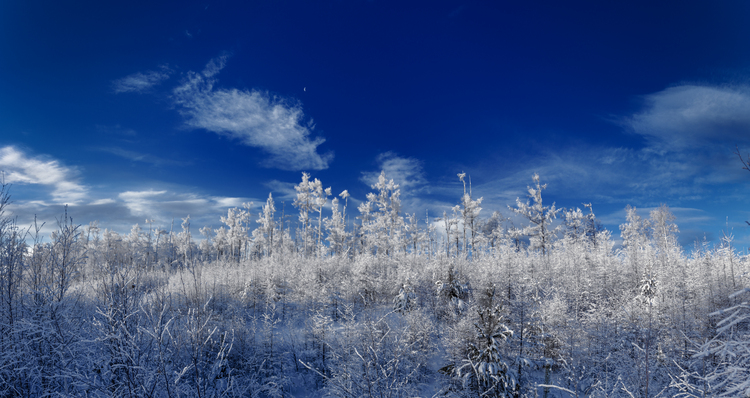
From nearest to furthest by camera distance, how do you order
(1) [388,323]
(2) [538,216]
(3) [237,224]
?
(1) [388,323] → (2) [538,216] → (3) [237,224]

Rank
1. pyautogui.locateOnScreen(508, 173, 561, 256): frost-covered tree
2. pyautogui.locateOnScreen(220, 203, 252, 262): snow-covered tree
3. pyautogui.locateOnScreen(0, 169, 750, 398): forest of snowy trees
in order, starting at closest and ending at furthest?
pyautogui.locateOnScreen(0, 169, 750, 398): forest of snowy trees
pyautogui.locateOnScreen(508, 173, 561, 256): frost-covered tree
pyautogui.locateOnScreen(220, 203, 252, 262): snow-covered tree

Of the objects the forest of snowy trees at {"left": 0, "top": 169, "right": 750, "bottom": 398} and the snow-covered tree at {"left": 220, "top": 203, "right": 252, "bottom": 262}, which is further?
the snow-covered tree at {"left": 220, "top": 203, "right": 252, "bottom": 262}

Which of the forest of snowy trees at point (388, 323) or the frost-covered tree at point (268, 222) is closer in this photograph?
the forest of snowy trees at point (388, 323)

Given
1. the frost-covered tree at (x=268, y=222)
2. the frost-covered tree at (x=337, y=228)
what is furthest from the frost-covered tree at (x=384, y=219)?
the frost-covered tree at (x=268, y=222)

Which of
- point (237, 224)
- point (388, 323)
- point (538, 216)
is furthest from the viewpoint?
point (237, 224)

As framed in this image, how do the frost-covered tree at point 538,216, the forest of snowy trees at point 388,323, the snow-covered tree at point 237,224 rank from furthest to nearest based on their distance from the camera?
the snow-covered tree at point 237,224, the frost-covered tree at point 538,216, the forest of snowy trees at point 388,323

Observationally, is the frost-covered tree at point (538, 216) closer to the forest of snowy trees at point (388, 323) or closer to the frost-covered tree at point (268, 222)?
the forest of snowy trees at point (388, 323)

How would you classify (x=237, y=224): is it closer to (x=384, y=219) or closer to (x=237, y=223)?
(x=237, y=223)

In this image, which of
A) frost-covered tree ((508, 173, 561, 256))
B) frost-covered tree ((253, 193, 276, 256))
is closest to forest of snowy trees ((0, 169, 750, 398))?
frost-covered tree ((508, 173, 561, 256))

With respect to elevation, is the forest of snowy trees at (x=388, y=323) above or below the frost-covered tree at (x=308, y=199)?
below

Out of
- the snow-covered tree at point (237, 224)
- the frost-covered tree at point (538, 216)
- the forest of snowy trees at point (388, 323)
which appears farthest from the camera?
the snow-covered tree at point (237, 224)

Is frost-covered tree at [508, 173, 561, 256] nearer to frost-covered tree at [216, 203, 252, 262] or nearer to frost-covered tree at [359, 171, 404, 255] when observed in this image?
frost-covered tree at [359, 171, 404, 255]

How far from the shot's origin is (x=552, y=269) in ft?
65.3

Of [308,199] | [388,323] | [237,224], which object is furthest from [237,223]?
→ [388,323]
